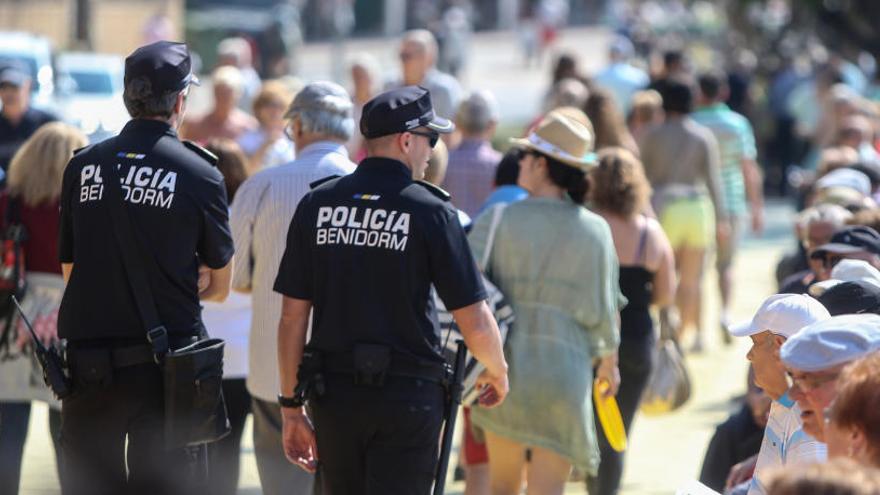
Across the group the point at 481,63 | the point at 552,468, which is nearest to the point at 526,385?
the point at 552,468

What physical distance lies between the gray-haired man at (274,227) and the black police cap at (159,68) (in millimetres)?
1061

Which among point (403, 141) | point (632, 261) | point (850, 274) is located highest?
point (403, 141)

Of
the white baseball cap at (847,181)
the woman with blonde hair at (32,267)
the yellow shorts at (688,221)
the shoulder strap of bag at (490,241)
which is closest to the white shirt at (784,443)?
the shoulder strap of bag at (490,241)

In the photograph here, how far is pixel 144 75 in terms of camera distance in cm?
523

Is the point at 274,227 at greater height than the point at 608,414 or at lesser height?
greater

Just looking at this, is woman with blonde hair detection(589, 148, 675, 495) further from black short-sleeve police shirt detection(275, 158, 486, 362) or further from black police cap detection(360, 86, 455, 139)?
black short-sleeve police shirt detection(275, 158, 486, 362)

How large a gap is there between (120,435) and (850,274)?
2.63 meters

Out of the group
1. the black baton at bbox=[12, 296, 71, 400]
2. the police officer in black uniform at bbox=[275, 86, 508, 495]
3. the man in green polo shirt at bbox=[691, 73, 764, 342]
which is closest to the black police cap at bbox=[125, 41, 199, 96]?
the police officer in black uniform at bbox=[275, 86, 508, 495]

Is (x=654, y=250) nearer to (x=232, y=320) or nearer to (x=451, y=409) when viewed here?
(x=232, y=320)

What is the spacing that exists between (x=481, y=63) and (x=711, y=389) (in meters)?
38.2

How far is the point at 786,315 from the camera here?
5.04 metres

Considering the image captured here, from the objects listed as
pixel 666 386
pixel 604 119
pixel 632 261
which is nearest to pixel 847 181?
pixel 666 386

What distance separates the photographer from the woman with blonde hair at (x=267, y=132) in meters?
9.02

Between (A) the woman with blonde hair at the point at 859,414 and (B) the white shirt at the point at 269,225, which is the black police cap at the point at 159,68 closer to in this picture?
(B) the white shirt at the point at 269,225
